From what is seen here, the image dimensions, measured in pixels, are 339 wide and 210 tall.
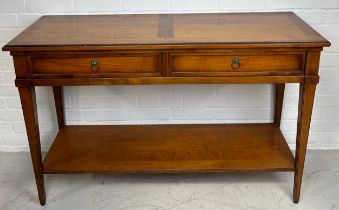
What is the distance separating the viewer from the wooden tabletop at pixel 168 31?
6.51 ft

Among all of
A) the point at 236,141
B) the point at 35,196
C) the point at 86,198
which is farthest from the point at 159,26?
the point at 35,196

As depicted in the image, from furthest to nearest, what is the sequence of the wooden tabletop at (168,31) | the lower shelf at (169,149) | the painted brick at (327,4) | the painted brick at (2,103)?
the painted brick at (2,103), the painted brick at (327,4), the lower shelf at (169,149), the wooden tabletop at (168,31)

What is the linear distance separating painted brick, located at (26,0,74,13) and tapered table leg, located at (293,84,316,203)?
4.50ft

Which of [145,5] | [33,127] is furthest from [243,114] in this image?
[33,127]

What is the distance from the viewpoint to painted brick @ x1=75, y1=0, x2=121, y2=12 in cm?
254

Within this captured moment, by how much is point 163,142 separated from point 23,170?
35.6 inches

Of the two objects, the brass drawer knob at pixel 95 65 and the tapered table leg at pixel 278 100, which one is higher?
the brass drawer knob at pixel 95 65

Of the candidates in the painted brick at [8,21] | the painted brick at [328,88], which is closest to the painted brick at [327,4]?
the painted brick at [328,88]

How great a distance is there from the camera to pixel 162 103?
2812mm

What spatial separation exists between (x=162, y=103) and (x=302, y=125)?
94cm

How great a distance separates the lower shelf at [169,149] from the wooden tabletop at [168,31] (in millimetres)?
720

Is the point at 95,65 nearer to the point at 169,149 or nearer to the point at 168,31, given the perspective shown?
the point at 168,31

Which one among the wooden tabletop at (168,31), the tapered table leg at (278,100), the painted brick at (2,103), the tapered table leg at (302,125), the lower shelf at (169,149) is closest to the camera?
the wooden tabletop at (168,31)

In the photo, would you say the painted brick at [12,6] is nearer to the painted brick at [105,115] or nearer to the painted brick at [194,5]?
the painted brick at [105,115]
